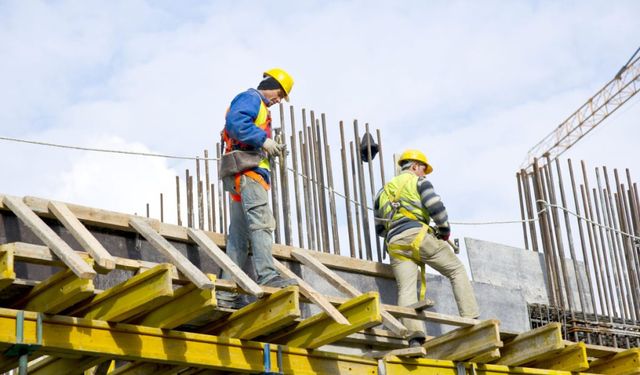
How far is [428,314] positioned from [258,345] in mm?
1860

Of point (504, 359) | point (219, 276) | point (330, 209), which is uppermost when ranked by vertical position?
point (330, 209)

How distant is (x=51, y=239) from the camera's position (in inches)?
307

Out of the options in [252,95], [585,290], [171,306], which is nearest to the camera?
[171,306]

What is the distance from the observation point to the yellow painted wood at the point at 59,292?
25.1 feet

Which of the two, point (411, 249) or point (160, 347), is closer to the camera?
point (160, 347)

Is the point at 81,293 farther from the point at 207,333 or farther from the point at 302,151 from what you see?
the point at 302,151

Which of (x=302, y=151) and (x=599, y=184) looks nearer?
Result: (x=302, y=151)

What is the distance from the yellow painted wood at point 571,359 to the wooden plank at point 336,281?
7.33ft

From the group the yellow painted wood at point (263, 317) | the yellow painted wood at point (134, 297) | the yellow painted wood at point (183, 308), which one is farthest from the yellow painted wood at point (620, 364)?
the yellow painted wood at point (134, 297)

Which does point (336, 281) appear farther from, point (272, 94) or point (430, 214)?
point (272, 94)

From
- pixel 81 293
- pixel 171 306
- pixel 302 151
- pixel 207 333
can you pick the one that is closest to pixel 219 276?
pixel 207 333

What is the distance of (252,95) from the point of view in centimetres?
967

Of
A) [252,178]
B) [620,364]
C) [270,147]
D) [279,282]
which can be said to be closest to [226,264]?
[279,282]

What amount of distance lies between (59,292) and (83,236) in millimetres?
494
